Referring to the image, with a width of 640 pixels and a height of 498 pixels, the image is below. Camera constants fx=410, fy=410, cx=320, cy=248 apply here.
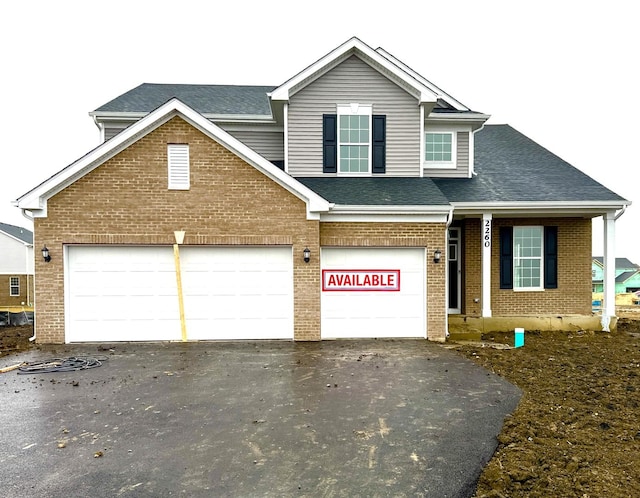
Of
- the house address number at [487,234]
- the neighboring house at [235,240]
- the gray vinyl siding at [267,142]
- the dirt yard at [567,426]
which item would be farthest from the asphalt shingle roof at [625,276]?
the gray vinyl siding at [267,142]

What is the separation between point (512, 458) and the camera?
3.98 meters

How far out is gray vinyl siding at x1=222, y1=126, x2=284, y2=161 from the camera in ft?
43.8

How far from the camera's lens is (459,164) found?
43.2 ft

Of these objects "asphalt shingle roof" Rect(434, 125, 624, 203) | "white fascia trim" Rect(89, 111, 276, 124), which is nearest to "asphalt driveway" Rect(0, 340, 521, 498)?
"asphalt shingle roof" Rect(434, 125, 624, 203)

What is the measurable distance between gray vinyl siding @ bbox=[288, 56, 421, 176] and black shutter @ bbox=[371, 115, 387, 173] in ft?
0.38

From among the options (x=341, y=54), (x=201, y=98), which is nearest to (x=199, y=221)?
(x=341, y=54)

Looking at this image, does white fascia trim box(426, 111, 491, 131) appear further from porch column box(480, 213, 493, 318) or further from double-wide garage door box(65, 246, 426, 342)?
double-wide garage door box(65, 246, 426, 342)

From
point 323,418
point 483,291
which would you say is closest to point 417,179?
point 483,291

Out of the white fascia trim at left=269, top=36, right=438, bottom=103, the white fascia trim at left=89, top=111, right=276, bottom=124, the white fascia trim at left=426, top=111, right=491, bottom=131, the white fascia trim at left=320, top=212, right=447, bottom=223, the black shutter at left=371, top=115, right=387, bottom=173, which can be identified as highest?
the white fascia trim at left=269, top=36, right=438, bottom=103

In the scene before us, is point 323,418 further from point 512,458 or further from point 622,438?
point 622,438

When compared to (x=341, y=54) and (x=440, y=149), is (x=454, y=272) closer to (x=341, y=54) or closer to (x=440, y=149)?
(x=440, y=149)

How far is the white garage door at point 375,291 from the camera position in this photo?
10.1m

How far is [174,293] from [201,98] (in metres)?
8.16

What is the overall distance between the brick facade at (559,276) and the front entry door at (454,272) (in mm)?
306
